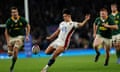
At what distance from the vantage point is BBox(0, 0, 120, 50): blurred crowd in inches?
1244

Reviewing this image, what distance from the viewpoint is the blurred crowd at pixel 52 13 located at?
3161cm

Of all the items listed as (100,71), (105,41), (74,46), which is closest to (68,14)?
(100,71)

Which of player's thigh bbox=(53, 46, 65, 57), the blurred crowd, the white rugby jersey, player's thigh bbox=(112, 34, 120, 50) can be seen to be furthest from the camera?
the blurred crowd

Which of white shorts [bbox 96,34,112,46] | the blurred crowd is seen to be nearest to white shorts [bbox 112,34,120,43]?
white shorts [bbox 96,34,112,46]

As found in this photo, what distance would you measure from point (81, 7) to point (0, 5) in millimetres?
Answer: 5939

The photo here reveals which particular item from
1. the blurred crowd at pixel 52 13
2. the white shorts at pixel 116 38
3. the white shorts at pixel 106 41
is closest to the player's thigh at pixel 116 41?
the white shorts at pixel 116 38

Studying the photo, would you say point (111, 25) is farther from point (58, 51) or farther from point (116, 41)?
point (58, 51)

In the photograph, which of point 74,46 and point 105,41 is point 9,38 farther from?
point 74,46

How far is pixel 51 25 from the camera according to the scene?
3266 cm

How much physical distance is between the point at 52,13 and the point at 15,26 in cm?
1775

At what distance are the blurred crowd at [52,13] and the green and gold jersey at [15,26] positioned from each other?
14.2 m

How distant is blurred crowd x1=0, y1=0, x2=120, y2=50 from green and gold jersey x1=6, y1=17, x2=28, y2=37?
14.2 metres

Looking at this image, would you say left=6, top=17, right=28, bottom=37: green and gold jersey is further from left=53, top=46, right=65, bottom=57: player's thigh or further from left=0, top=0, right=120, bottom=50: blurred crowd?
left=0, top=0, right=120, bottom=50: blurred crowd

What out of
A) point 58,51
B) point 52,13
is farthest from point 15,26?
point 52,13
